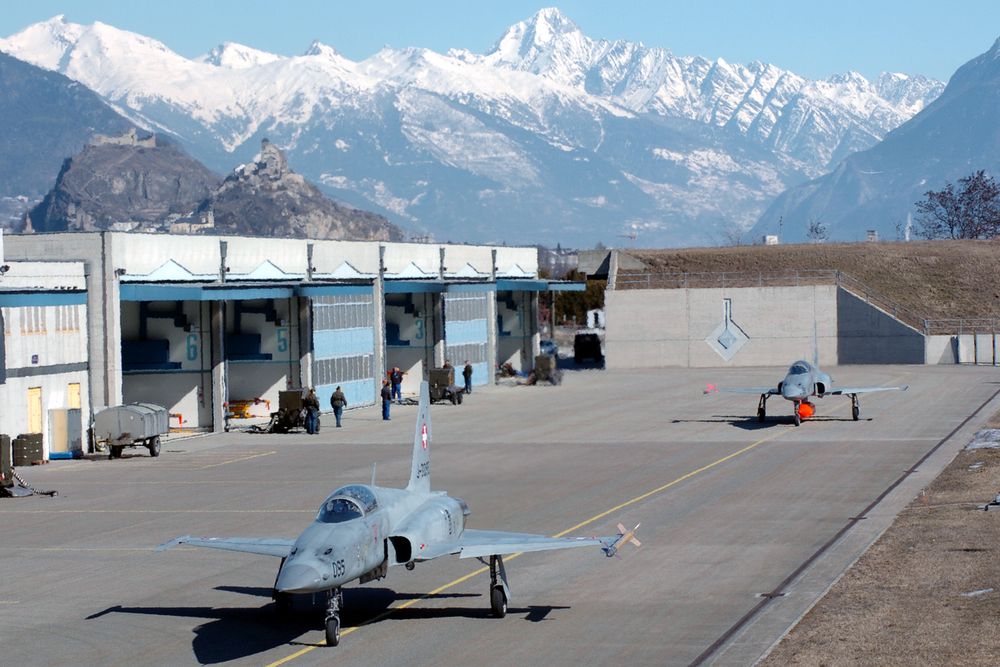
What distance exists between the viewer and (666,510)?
105 feet

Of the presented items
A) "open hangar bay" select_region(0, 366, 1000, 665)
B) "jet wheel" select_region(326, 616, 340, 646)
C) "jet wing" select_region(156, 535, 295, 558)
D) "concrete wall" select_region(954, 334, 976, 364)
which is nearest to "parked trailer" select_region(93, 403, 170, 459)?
"open hangar bay" select_region(0, 366, 1000, 665)

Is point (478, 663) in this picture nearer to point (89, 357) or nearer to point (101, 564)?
point (101, 564)

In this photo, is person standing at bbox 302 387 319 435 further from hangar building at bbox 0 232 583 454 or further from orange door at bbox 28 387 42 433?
orange door at bbox 28 387 42 433

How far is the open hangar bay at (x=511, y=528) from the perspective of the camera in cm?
2012

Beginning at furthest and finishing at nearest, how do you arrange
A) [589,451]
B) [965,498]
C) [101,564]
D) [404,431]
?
[404,431] → [589,451] → [965,498] → [101,564]

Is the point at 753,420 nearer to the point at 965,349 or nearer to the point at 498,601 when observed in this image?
the point at 498,601

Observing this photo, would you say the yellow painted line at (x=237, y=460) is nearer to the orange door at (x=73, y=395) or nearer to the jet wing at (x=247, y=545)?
the orange door at (x=73, y=395)

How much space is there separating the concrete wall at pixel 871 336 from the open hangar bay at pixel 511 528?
99.3 ft

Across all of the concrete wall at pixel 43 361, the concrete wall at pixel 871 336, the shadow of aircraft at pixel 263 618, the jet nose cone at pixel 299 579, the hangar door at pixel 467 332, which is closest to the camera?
the jet nose cone at pixel 299 579

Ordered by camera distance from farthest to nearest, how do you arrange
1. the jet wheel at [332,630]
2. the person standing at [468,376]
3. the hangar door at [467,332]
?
the hangar door at [467,332] < the person standing at [468,376] < the jet wheel at [332,630]

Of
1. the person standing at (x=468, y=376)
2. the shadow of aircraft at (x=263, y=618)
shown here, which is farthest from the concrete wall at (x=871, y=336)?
the shadow of aircraft at (x=263, y=618)

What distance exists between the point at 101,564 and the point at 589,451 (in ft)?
68.9

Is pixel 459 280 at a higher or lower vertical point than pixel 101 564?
higher

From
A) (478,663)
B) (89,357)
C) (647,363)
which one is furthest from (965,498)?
(647,363)
